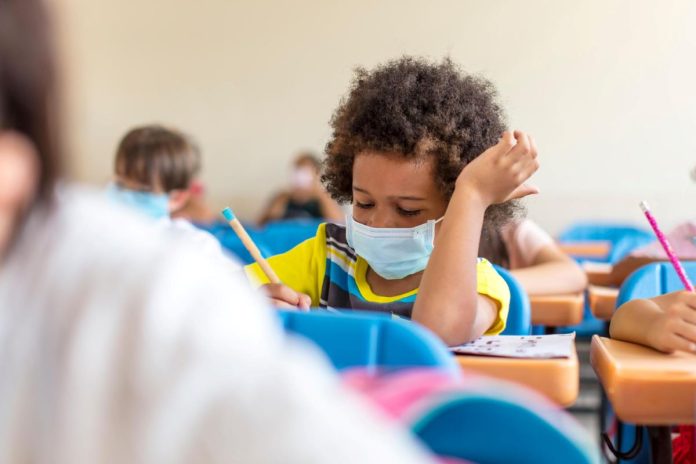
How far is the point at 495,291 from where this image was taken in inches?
62.5

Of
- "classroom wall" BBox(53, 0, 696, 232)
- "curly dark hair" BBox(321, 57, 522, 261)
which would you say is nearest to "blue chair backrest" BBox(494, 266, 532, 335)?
"curly dark hair" BBox(321, 57, 522, 261)

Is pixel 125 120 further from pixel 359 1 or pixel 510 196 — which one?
pixel 510 196

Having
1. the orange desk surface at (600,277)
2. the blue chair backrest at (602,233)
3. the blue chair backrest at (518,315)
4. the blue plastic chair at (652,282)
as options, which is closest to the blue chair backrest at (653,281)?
the blue plastic chair at (652,282)

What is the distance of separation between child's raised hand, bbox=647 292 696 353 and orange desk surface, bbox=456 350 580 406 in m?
0.19

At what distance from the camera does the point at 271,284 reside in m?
1.49

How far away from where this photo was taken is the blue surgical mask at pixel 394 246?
1590 millimetres

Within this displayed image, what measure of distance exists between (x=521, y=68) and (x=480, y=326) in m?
3.75

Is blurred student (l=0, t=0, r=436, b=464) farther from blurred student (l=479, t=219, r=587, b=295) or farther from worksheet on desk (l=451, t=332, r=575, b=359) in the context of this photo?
blurred student (l=479, t=219, r=587, b=295)

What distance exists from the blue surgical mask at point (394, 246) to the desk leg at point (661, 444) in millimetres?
505

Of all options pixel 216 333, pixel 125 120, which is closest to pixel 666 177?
pixel 125 120

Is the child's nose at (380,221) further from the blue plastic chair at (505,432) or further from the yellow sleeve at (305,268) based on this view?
the blue plastic chair at (505,432)

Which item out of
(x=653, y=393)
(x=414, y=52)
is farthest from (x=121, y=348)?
(x=414, y=52)

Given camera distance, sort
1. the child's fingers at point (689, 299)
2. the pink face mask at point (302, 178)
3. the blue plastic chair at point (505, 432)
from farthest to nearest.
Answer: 1. the pink face mask at point (302, 178)
2. the child's fingers at point (689, 299)
3. the blue plastic chair at point (505, 432)

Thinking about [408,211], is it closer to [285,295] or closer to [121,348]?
[285,295]
